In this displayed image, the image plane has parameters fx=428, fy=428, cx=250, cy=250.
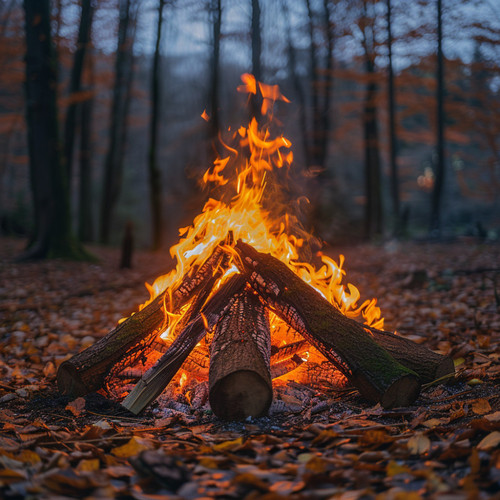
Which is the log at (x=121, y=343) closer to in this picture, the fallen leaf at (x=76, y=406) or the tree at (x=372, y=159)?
the fallen leaf at (x=76, y=406)

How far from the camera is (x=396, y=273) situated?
310 inches

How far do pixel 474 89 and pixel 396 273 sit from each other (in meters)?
11.9

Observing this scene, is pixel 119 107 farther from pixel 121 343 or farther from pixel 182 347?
pixel 182 347

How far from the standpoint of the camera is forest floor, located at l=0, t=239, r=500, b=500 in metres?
1.79

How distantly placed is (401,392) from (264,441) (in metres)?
0.97

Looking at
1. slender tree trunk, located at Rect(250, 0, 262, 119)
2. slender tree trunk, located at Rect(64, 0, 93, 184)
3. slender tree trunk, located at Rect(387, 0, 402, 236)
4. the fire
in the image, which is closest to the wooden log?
the fire

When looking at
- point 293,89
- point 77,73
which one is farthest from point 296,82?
point 77,73

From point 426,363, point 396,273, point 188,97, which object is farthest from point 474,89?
point 188,97

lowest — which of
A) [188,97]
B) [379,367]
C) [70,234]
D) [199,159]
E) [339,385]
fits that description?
[339,385]

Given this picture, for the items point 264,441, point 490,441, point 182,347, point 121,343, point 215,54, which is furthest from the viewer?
point 215,54

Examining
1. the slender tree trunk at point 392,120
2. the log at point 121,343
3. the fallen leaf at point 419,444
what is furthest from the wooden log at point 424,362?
the slender tree trunk at point 392,120

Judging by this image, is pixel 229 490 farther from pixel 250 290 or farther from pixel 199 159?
pixel 199 159

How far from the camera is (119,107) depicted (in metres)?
16.0

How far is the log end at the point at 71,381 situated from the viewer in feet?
9.86
